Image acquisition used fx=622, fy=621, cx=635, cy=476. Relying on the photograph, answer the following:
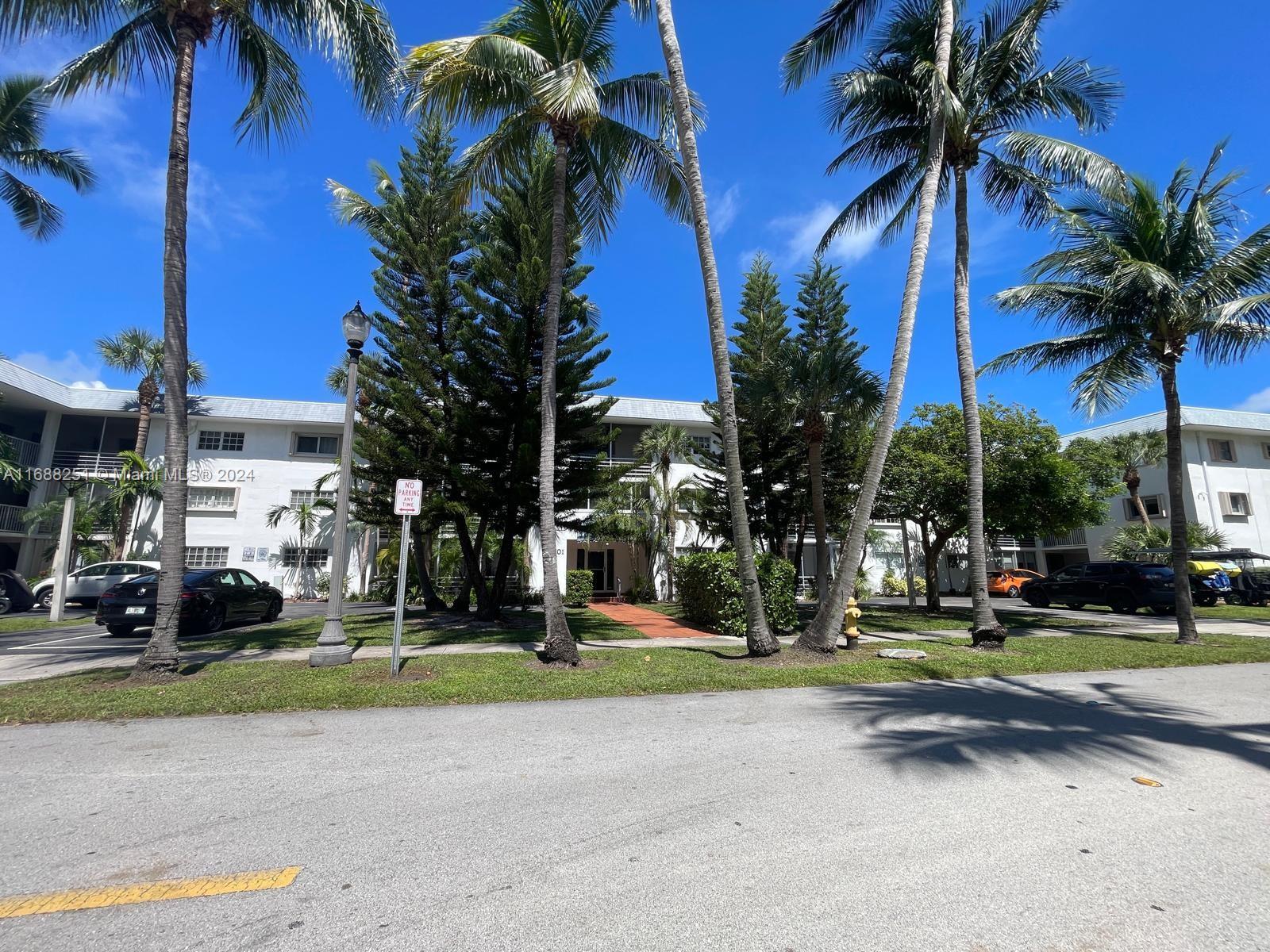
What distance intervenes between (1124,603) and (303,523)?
29876mm

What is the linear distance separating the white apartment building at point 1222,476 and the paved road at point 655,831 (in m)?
31.9

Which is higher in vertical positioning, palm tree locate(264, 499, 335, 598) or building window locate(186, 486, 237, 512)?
building window locate(186, 486, 237, 512)

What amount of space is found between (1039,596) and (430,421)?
76.2 ft

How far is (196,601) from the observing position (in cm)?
1262

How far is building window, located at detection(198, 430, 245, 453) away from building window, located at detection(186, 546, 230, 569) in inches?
160

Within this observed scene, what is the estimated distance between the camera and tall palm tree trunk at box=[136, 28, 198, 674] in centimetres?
803

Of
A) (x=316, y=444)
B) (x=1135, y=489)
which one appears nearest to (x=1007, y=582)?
(x=1135, y=489)

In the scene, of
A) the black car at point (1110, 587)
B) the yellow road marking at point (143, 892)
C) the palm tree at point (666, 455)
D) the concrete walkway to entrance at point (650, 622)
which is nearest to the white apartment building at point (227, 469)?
the palm tree at point (666, 455)

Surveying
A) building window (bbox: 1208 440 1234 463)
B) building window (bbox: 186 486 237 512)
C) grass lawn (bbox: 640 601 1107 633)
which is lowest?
grass lawn (bbox: 640 601 1107 633)

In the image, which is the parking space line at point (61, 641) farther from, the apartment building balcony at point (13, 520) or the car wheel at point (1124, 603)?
the car wheel at point (1124, 603)

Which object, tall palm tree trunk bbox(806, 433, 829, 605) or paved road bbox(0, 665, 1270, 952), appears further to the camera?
tall palm tree trunk bbox(806, 433, 829, 605)

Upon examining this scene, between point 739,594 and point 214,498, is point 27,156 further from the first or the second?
point 739,594

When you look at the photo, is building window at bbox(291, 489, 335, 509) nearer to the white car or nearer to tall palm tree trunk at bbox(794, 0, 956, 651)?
the white car

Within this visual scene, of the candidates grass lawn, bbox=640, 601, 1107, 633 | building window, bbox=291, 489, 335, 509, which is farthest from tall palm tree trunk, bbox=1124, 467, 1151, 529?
building window, bbox=291, 489, 335, 509
